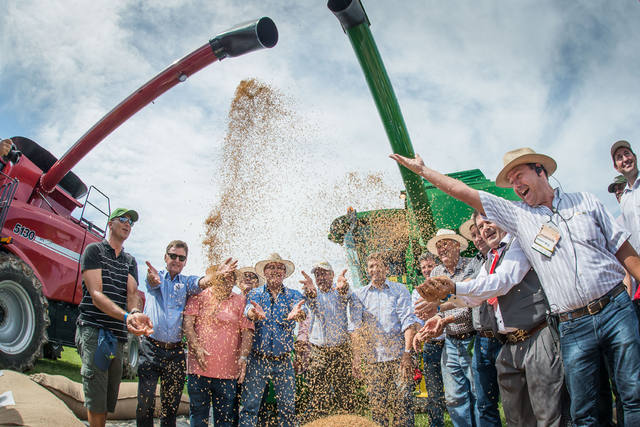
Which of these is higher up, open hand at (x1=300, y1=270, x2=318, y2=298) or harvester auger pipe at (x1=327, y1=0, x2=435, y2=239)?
harvester auger pipe at (x1=327, y1=0, x2=435, y2=239)

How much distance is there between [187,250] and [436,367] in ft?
9.21

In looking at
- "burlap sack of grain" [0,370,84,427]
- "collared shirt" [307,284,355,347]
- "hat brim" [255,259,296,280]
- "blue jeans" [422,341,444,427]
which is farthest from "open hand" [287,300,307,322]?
"burlap sack of grain" [0,370,84,427]

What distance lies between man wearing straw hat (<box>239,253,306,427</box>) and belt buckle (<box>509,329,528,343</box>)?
7.50 feet

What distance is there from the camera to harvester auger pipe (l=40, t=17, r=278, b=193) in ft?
14.5

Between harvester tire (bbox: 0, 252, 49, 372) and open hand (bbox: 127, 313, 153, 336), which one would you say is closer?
open hand (bbox: 127, 313, 153, 336)

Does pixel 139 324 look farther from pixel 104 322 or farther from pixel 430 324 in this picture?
pixel 430 324

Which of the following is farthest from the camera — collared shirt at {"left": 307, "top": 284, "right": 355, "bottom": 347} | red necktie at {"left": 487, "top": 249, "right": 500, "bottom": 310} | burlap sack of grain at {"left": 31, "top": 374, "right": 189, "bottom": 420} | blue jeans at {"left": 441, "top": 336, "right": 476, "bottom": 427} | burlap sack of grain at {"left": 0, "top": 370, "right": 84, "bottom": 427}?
collared shirt at {"left": 307, "top": 284, "right": 355, "bottom": 347}

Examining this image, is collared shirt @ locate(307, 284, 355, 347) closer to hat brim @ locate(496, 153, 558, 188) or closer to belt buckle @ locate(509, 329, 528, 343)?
belt buckle @ locate(509, 329, 528, 343)

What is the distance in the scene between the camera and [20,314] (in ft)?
16.0

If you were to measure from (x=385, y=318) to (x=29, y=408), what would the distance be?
3101mm

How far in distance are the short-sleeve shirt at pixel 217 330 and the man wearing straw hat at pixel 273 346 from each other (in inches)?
5.8

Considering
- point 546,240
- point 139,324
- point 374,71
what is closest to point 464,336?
point 546,240

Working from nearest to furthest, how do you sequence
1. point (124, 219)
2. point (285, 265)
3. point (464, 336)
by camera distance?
point (464, 336) → point (124, 219) → point (285, 265)

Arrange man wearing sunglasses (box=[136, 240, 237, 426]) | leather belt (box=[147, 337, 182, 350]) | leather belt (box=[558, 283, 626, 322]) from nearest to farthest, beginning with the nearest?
leather belt (box=[558, 283, 626, 322])
man wearing sunglasses (box=[136, 240, 237, 426])
leather belt (box=[147, 337, 182, 350])
